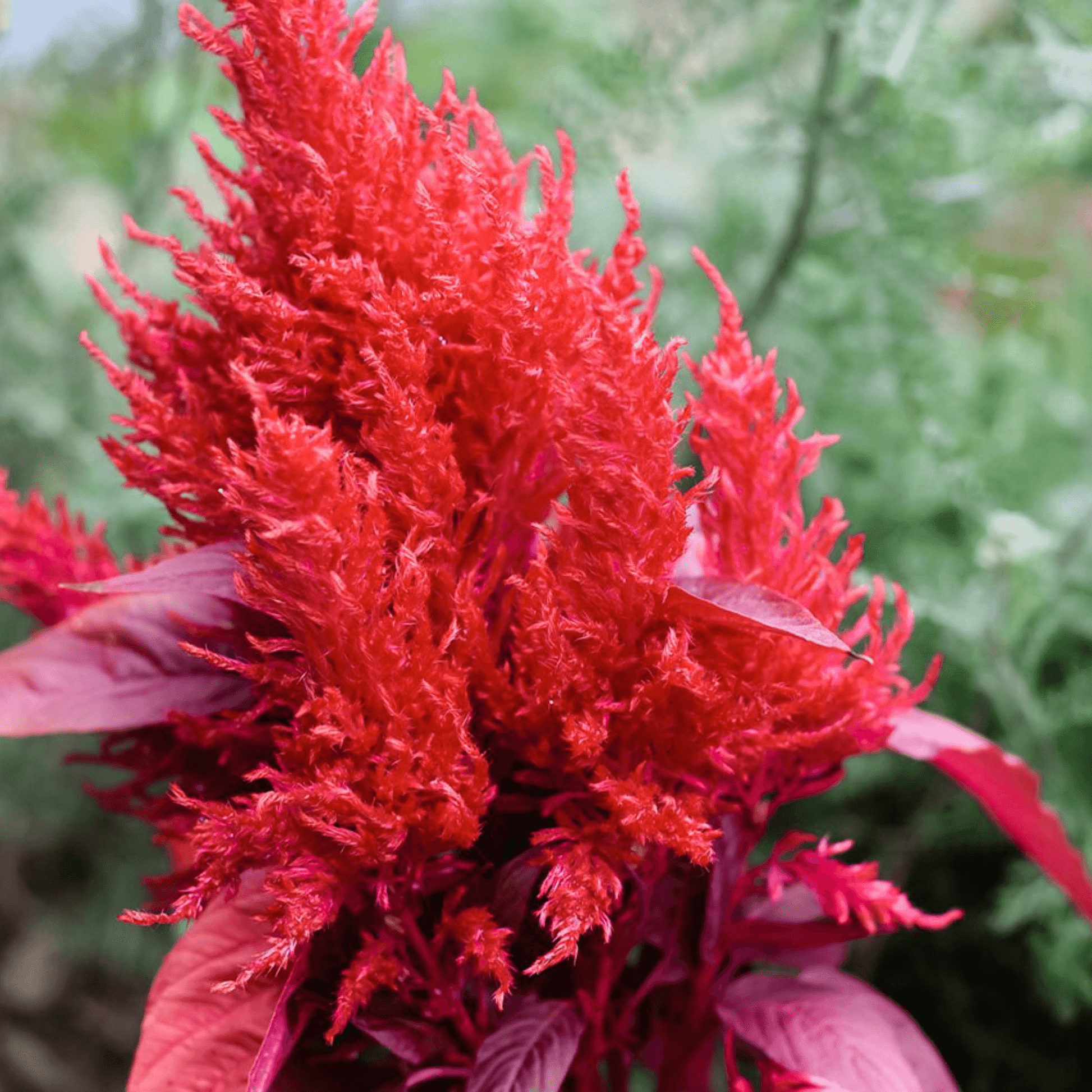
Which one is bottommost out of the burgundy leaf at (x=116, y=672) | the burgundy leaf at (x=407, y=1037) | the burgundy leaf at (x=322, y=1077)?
the burgundy leaf at (x=322, y=1077)

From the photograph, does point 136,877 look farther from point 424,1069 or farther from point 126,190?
point 424,1069

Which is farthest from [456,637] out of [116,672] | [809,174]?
[809,174]

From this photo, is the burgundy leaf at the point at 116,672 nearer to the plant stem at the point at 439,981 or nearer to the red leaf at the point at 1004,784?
the plant stem at the point at 439,981

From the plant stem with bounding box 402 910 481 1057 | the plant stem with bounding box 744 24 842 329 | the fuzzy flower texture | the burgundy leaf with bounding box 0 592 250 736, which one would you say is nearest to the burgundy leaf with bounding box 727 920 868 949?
the fuzzy flower texture

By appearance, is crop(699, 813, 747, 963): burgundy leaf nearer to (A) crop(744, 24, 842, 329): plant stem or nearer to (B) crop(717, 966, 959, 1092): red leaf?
(B) crop(717, 966, 959, 1092): red leaf

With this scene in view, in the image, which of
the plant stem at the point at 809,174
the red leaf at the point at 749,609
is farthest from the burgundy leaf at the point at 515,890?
the plant stem at the point at 809,174
